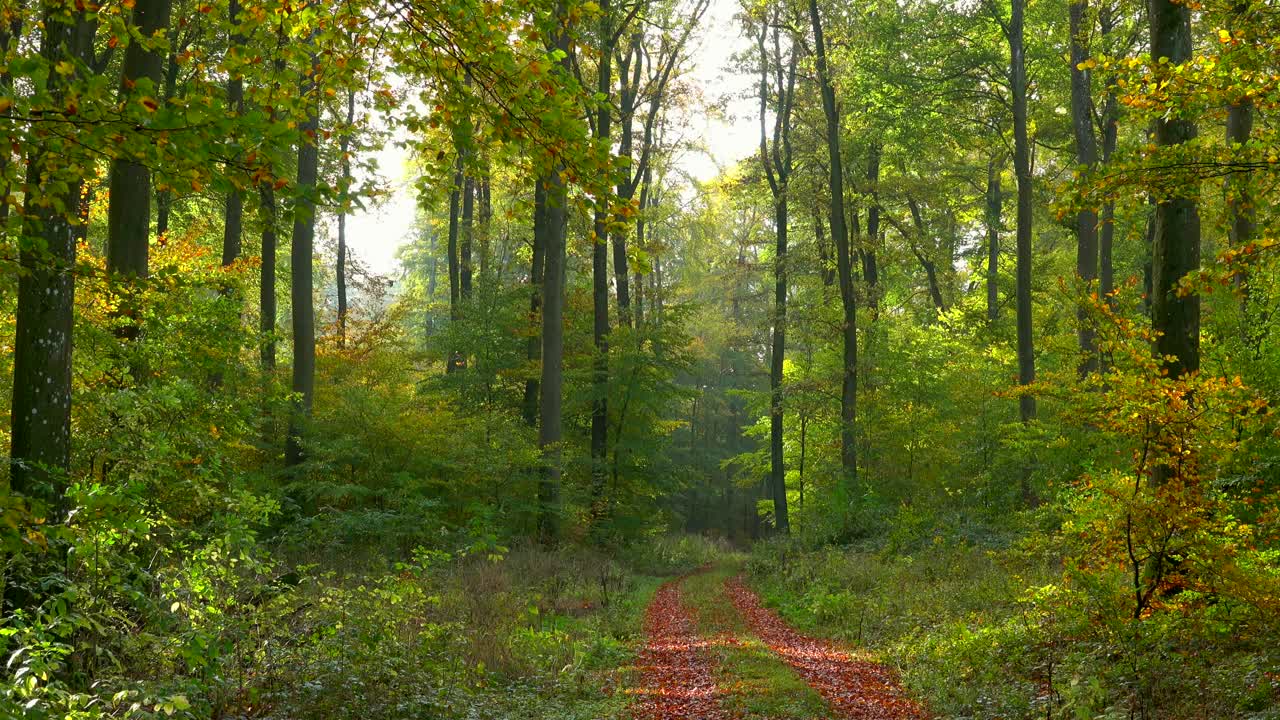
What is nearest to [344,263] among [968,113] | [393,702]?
[968,113]

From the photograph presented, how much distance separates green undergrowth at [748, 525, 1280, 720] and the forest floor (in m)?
0.39

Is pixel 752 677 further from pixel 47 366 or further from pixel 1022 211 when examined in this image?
pixel 1022 211

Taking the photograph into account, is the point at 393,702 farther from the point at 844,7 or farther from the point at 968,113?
the point at 844,7

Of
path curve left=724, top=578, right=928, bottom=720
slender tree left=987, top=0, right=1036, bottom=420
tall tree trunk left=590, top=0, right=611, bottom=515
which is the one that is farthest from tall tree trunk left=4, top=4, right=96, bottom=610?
slender tree left=987, top=0, right=1036, bottom=420

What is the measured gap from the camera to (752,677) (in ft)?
25.2

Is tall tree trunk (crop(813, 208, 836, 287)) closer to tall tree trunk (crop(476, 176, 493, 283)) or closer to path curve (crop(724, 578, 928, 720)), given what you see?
tall tree trunk (crop(476, 176, 493, 283))

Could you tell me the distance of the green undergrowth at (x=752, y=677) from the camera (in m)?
6.59

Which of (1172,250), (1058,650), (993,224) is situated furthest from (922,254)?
(1058,650)

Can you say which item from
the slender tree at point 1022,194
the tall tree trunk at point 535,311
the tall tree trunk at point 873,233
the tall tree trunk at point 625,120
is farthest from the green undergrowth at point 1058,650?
the tall tree trunk at point 873,233

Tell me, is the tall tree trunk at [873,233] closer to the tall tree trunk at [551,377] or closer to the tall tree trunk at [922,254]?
the tall tree trunk at [922,254]

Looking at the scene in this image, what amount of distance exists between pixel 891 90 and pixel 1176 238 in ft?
36.7

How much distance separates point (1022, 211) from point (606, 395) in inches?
398

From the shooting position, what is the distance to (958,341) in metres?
23.7

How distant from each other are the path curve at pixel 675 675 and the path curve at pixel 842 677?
95 centimetres
